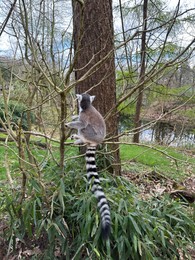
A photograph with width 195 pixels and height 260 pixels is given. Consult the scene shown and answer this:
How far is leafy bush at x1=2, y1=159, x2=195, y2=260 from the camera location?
2.07 meters

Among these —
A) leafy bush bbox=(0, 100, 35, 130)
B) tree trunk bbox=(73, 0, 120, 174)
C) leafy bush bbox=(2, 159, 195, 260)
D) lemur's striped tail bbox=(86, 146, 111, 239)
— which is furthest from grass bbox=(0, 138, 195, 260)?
tree trunk bbox=(73, 0, 120, 174)

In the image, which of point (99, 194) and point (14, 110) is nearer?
point (99, 194)

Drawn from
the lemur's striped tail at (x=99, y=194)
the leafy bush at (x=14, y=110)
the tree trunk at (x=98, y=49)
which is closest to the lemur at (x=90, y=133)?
the lemur's striped tail at (x=99, y=194)

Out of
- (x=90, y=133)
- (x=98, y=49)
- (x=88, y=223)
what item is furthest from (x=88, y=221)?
(x=98, y=49)

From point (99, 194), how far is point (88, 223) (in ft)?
0.83

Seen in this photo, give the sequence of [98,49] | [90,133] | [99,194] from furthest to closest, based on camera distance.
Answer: [98,49], [90,133], [99,194]

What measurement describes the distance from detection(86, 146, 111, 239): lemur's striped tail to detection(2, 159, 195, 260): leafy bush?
192mm

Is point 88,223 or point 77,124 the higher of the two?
point 77,124

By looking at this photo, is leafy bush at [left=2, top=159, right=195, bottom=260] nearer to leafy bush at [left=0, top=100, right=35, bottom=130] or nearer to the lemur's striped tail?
the lemur's striped tail

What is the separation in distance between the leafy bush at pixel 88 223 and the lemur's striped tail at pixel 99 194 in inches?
7.6

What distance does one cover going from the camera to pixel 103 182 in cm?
259

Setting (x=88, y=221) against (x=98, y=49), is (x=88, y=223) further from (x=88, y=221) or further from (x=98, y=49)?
(x=98, y=49)

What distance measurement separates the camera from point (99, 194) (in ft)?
6.50

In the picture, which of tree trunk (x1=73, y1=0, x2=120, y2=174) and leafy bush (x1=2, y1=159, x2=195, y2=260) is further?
tree trunk (x1=73, y1=0, x2=120, y2=174)
